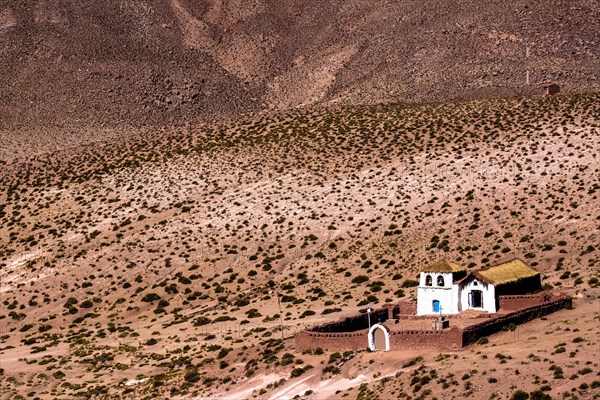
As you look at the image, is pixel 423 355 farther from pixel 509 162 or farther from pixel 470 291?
pixel 509 162

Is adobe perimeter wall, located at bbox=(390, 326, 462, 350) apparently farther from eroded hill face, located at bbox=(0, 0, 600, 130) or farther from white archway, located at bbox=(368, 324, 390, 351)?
eroded hill face, located at bbox=(0, 0, 600, 130)

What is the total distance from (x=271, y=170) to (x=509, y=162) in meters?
17.4

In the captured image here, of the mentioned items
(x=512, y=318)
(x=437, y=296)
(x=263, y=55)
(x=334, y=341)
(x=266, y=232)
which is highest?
(x=263, y=55)

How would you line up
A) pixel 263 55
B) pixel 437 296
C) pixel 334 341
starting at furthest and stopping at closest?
1. pixel 263 55
2. pixel 437 296
3. pixel 334 341

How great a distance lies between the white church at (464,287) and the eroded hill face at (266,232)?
3116 mm

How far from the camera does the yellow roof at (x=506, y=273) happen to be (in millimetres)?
61312

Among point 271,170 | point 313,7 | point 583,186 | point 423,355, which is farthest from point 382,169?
point 313,7

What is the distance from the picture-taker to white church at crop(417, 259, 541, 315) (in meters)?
61.3

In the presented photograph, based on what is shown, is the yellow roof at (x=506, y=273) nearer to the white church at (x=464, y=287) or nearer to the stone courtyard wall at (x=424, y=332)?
the white church at (x=464, y=287)

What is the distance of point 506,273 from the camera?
206 feet

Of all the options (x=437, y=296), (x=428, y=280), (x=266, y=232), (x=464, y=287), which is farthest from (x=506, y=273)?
(x=266, y=232)

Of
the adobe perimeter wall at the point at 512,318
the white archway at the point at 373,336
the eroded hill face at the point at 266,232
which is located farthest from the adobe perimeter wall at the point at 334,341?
the adobe perimeter wall at the point at 512,318

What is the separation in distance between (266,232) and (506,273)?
28.4 m

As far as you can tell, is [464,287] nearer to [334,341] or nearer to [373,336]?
[373,336]
